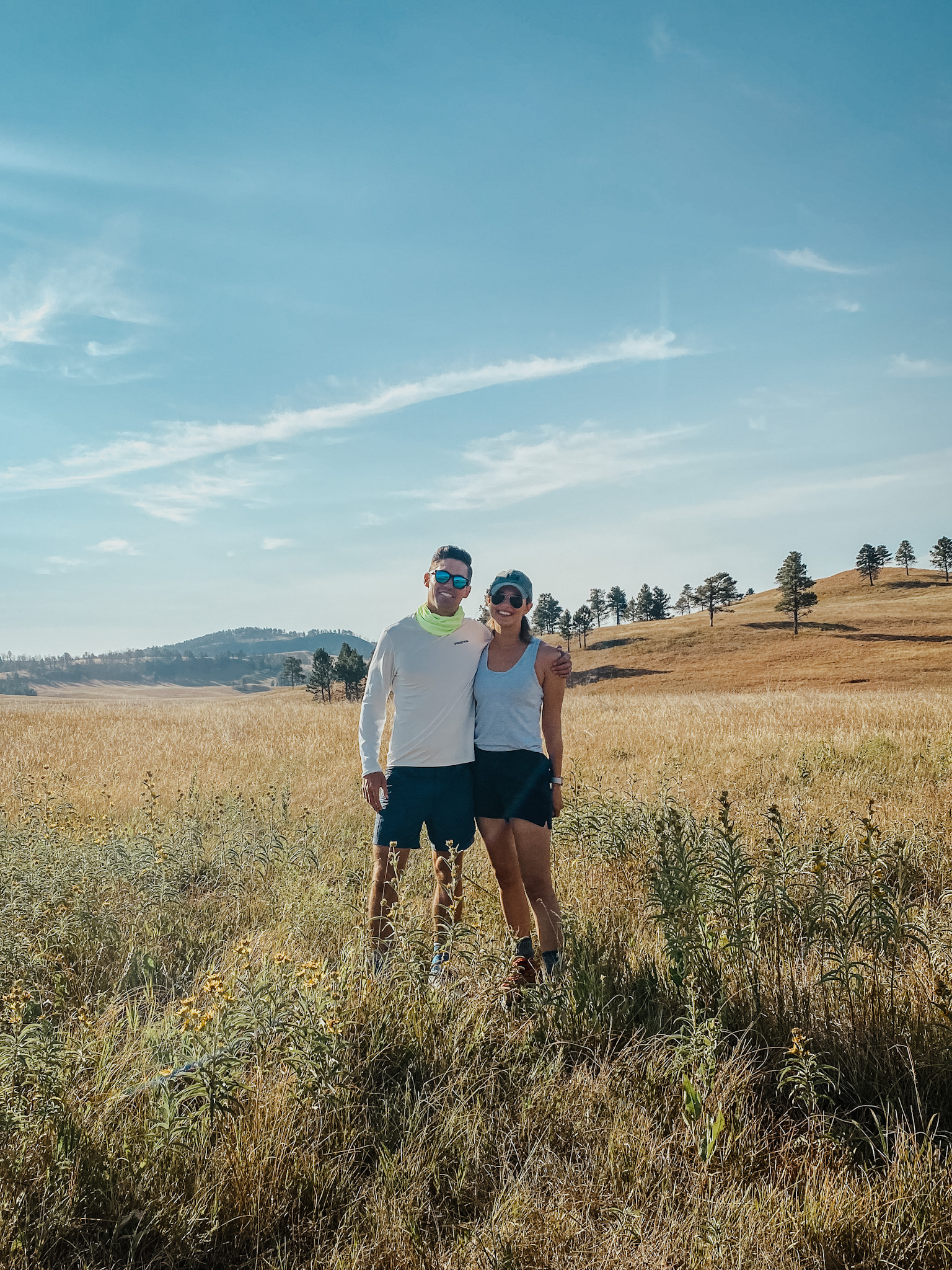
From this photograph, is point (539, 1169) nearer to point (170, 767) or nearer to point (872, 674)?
point (170, 767)

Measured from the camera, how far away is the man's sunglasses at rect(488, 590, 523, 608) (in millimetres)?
4160

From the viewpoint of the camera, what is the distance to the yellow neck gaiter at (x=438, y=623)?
4289 mm

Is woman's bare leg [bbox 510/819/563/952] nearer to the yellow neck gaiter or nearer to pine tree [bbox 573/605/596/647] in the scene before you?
the yellow neck gaiter

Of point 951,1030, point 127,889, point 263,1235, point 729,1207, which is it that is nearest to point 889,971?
point 951,1030

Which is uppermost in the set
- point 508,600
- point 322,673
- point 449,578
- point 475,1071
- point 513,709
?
point 449,578

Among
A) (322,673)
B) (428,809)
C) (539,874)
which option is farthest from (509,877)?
(322,673)

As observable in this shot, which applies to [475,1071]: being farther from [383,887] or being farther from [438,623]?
[438,623]

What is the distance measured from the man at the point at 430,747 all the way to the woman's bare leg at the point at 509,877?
276 mm

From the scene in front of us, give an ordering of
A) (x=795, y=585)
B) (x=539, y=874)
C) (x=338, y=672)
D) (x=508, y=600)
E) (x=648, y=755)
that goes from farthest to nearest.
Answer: (x=338, y=672) → (x=795, y=585) → (x=648, y=755) → (x=508, y=600) → (x=539, y=874)

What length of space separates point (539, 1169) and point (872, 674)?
51.6 metres

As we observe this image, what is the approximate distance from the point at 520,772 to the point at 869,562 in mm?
125433

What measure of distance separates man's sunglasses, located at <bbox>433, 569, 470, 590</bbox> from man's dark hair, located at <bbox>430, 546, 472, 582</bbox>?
0.08 meters

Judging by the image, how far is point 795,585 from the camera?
7581cm

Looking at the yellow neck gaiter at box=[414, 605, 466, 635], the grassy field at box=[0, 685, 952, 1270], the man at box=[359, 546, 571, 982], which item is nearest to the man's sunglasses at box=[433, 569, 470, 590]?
the man at box=[359, 546, 571, 982]
